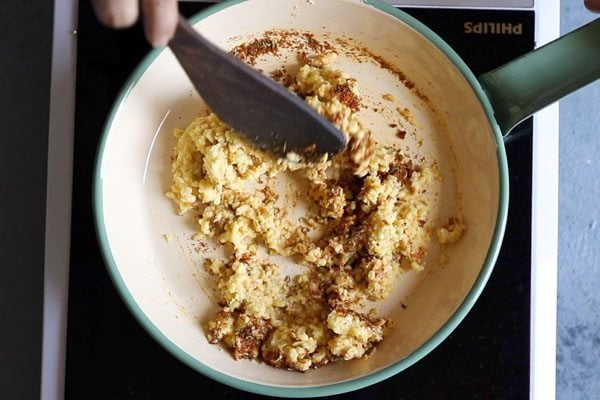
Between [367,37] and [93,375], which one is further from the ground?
[367,37]

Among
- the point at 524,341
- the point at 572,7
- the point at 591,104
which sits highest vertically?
the point at 572,7

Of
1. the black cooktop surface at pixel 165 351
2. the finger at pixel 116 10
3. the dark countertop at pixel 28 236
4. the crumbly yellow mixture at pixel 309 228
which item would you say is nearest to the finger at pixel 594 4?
the black cooktop surface at pixel 165 351

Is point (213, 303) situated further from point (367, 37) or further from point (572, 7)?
point (572, 7)

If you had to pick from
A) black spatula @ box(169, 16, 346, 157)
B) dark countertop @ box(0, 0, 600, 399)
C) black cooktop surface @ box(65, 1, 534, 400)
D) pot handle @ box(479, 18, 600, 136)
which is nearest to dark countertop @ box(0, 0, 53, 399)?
dark countertop @ box(0, 0, 600, 399)

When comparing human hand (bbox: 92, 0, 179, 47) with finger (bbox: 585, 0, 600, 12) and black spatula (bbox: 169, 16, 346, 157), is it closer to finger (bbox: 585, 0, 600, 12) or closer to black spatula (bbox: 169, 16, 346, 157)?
black spatula (bbox: 169, 16, 346, 157)

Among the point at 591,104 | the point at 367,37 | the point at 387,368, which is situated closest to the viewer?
the point at 387,368

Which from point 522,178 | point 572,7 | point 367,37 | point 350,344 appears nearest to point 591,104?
point 572,7
